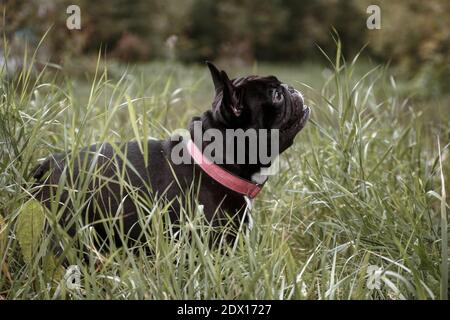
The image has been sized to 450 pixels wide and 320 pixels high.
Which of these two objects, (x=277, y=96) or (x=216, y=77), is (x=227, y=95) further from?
(x=277, y=96)

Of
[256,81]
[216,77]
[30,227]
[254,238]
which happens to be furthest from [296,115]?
[30,227]

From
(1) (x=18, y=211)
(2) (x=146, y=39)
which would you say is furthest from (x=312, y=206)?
(2) (x=146, y=39)

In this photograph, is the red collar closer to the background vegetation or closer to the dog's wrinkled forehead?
the background vegetation

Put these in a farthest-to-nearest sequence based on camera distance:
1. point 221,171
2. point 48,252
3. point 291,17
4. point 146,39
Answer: point 291,17 → point 146,39 → point 221,171 → point 48,252

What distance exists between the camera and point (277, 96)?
2.98 metres

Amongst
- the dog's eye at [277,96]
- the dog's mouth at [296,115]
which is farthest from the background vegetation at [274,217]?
the dog's eye at [277,96]

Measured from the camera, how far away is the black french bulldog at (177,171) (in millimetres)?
2738

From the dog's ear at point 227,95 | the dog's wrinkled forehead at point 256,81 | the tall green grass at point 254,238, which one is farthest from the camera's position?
the dog's wrinkled forehead at point 256,81

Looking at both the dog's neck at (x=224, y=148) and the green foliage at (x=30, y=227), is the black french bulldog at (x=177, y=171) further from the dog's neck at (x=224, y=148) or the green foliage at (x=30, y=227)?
the green foliage at (x=30, y=227)

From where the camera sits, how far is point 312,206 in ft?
11.0

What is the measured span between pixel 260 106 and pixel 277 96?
0.40ft

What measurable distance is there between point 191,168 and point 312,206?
90cm

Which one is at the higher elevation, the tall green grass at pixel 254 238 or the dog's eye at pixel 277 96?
the dog's eye at pixel 277 96
